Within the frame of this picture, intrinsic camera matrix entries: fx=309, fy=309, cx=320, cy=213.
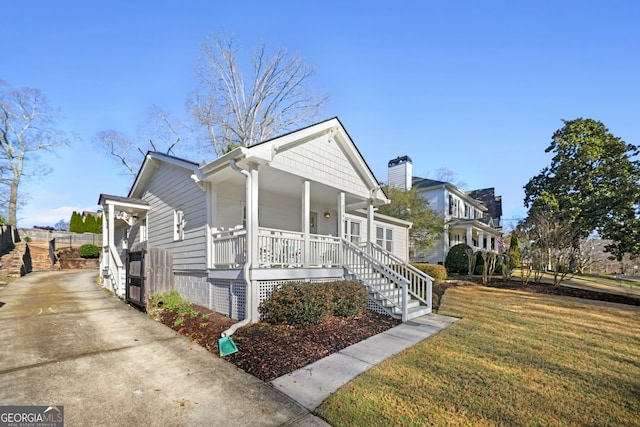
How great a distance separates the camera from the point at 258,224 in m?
9.55

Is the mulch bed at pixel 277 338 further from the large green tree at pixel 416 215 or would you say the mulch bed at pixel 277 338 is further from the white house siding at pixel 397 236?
the large green tree at pixel 416 215

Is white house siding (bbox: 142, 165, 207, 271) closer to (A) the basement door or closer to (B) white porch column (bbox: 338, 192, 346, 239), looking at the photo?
(A) the basement door

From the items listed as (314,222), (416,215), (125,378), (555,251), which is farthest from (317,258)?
(416,215)

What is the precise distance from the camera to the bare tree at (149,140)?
26.5 metres

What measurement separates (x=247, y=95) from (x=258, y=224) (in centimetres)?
1691

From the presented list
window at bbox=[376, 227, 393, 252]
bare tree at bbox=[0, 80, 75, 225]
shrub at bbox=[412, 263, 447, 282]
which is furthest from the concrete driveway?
bare tree at bbox=[0, 80, 75, 225]

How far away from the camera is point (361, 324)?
7.21 meters

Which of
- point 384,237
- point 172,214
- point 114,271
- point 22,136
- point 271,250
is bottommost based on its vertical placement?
point 114,271

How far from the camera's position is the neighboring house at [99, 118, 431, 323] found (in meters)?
7.30

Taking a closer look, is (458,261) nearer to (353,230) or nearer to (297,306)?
(353,230)

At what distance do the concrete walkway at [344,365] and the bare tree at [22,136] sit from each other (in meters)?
31.0

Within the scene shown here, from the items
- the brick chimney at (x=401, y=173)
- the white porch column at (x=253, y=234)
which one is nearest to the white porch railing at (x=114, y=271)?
the white porch column at (x=253, y=234)

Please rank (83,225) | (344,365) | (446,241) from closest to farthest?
(344,365), (446,241), (83,225)

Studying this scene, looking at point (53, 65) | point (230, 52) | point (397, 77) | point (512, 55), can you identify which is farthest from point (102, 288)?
point (230, 52)
